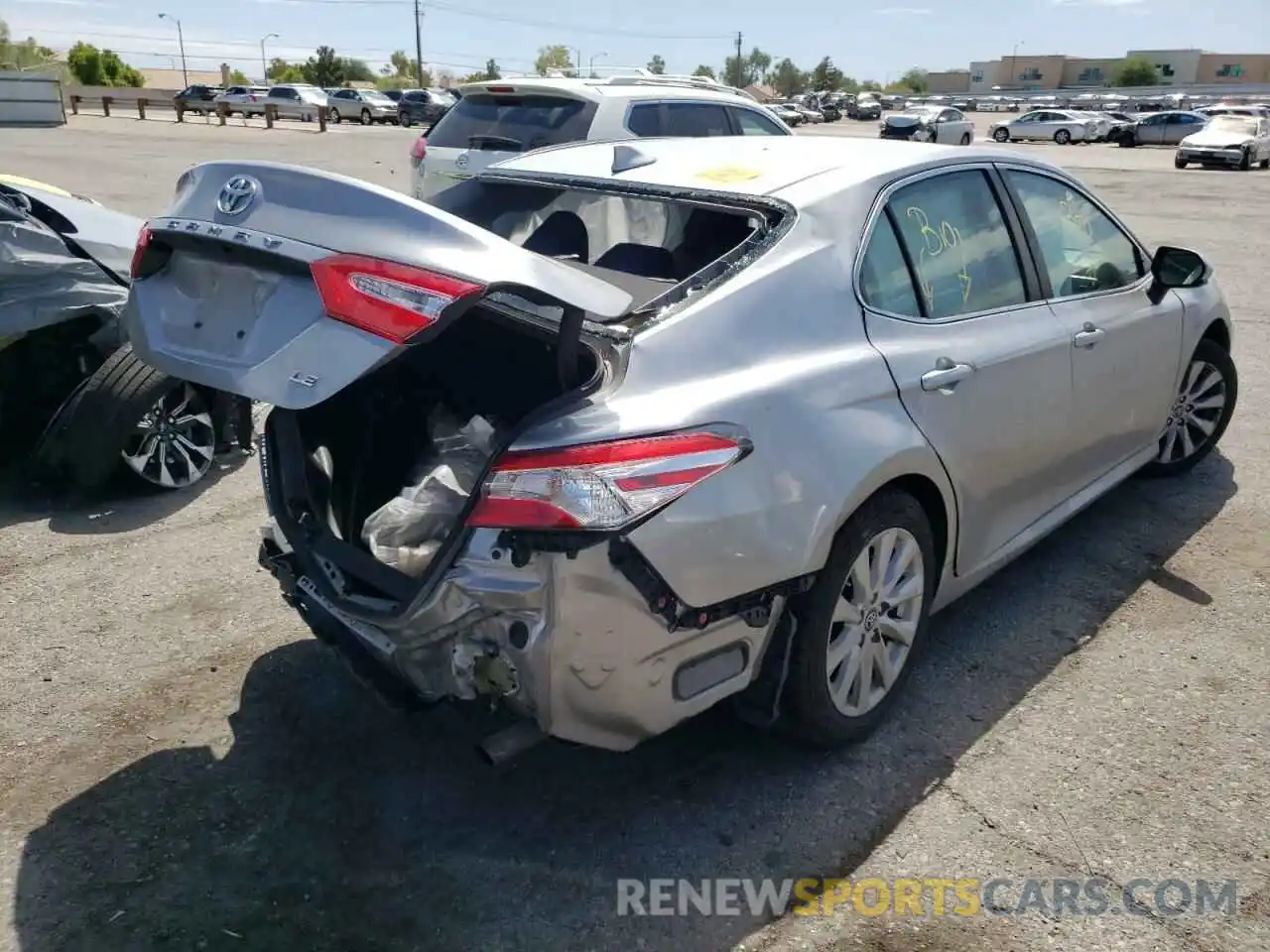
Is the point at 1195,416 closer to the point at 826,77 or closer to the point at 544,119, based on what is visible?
the point at 544,119

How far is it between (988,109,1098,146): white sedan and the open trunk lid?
47.3 metres

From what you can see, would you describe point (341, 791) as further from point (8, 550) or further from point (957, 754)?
point (8, 550)

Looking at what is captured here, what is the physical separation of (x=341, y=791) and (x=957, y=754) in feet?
5.94

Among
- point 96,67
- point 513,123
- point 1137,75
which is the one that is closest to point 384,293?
point 513,123

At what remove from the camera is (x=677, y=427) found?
8.07 feet

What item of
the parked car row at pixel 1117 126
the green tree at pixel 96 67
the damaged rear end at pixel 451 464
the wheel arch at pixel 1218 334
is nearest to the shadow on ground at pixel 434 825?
the damaged rear end at pixel 451 464

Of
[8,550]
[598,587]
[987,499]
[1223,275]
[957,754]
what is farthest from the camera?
[1223,275]

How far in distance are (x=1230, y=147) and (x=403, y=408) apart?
31.8 metres

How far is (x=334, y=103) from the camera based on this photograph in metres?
48.4

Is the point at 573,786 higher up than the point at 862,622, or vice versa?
the point at 862,622

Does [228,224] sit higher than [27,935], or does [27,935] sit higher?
[228,224]

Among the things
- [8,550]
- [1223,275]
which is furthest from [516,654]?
[1223,275]

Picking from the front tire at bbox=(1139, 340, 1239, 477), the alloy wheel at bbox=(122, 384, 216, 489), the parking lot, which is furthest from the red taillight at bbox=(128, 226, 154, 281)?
the front tire at bbox=(1139, 340, 1239, 477)

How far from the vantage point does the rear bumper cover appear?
2375mm
